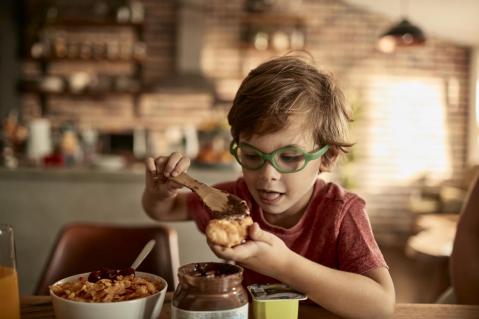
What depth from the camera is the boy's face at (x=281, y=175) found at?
1062mm

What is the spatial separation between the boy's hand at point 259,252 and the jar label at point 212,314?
76mm

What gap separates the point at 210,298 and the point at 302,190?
0.39 metres

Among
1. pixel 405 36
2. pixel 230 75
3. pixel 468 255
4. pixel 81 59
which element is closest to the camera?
pixel 468 255

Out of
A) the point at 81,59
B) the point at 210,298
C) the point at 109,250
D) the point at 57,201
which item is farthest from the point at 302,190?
the point at 81,59

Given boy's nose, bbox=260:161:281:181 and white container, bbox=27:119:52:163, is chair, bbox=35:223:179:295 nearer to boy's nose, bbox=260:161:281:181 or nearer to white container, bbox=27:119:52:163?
boy's nose, bbox=260:161:281:181

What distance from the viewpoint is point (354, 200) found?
48.1 inches

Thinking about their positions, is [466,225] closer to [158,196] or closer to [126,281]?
[158,196]

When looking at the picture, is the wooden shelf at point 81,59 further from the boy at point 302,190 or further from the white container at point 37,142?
the boy at point 302,190

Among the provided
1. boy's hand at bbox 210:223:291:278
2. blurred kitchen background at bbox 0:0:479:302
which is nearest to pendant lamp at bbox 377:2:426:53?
blurred kitchen background at bbox 0:0:479:302

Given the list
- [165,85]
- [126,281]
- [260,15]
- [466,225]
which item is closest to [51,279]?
[126,281]

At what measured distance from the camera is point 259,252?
871 mm

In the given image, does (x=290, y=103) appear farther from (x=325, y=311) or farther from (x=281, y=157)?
(x=325, y=311)

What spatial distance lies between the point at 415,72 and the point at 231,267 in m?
5.90

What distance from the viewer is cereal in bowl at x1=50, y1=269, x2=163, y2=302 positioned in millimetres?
891
